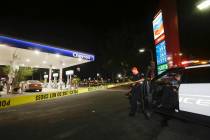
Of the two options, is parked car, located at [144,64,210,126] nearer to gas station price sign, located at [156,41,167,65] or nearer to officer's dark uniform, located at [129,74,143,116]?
officer's dark uniform, located at [129,74,143,116]

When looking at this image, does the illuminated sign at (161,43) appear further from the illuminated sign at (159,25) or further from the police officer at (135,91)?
the police officer at (135,91)

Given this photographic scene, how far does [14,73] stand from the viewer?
69.7 feet

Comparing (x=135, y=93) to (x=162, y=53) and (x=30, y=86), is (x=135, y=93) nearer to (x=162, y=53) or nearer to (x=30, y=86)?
(x=30, y=86)

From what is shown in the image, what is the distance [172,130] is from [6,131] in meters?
4.74

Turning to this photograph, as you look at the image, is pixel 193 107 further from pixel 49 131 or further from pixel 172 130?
pixel 49 131

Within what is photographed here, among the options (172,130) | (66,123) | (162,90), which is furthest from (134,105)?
(66,123)

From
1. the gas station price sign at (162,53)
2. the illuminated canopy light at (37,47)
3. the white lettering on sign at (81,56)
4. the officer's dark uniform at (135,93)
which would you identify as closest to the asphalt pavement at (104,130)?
the officer's dark uniform at (135,93)

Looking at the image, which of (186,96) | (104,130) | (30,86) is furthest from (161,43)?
(104,130)

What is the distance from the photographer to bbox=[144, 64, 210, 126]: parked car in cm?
432

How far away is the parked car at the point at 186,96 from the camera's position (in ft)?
14.2

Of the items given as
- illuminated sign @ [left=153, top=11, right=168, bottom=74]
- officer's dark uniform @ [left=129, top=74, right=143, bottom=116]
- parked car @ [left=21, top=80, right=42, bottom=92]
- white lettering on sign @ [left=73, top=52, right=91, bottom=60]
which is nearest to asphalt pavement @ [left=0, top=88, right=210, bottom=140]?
officer's dark uniform @ [left=129, top=74, right=143, bottom=116]

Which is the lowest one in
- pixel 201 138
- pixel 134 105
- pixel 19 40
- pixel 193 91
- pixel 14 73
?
pixel 201 138

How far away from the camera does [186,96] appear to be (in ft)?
15.7

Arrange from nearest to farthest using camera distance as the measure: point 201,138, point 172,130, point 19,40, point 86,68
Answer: point 201,138 → point 172,130 → point 19,40 → point 86,68
